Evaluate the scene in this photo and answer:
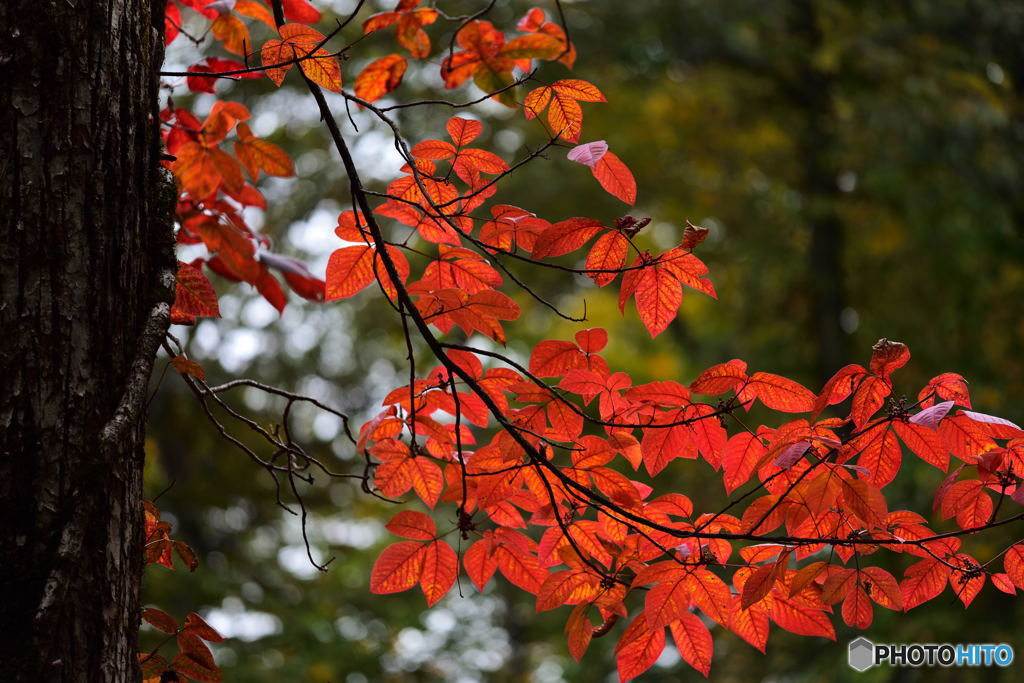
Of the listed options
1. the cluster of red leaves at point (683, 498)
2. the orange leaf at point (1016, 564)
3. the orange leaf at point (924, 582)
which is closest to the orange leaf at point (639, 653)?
the cluster of red leaves at point (683, 498)

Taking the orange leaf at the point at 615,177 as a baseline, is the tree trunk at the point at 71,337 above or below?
above

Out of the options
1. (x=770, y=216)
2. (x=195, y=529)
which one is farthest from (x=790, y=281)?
(x=195, y=529)

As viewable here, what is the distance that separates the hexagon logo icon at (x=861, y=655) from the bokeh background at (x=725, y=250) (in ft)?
0.39

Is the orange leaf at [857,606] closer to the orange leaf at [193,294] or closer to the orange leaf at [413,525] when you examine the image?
the orange leaf at [413,525]

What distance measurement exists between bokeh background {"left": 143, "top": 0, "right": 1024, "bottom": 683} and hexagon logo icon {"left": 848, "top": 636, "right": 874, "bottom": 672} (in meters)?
0.12

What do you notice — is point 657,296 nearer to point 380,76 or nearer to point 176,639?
point 380,76

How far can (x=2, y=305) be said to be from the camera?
3.04ft

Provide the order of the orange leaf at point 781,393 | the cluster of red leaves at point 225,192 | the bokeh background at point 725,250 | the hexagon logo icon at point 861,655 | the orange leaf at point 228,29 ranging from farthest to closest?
the bokeh background at point 725,250 → the hexagon logo icon at point 861,655 → the cluster of red leaves at point 225,192 → the orange leaf at point 228,29 → the orange leaf at point 781,393

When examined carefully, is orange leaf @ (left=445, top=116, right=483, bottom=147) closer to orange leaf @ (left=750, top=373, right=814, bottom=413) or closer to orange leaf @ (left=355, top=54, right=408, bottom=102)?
orange leaf @ (left=355, top=54, right=408, bottom=102)

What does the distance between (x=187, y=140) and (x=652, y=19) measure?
472 cm

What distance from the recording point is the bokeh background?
16.3 ft

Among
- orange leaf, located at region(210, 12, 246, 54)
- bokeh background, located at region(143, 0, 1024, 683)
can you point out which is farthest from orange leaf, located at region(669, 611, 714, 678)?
bokeh background, located at region(143, 0, 1024, 683)

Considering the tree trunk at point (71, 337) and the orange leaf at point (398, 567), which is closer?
the tree trunk at point (71, 337)

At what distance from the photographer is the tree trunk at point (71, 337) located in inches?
35.3
